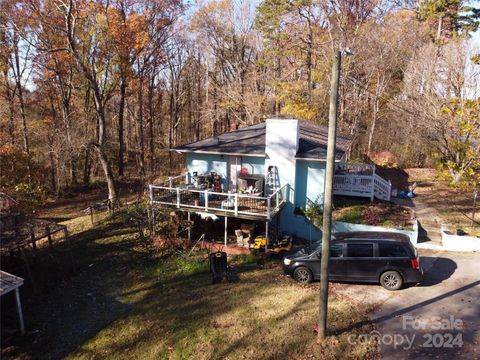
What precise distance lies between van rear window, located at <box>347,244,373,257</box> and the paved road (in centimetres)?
113

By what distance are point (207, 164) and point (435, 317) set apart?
39.9 feet

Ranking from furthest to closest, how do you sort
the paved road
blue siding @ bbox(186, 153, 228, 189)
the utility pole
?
blue siding @ bbox(186, 153, 228, 189), the paved road, the utility pole

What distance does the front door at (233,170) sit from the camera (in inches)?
682

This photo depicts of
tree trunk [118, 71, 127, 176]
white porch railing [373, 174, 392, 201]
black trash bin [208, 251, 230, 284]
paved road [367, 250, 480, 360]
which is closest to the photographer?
paved road [367, 250, 480, 360]

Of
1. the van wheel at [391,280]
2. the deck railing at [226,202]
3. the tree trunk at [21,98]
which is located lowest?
the van wheel at [391,280]

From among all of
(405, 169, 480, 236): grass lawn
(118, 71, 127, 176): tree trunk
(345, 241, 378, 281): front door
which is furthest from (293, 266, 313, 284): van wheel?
(118, 71, 127, 176): tree trunk

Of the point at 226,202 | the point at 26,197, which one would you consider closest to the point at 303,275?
the point at 226,202

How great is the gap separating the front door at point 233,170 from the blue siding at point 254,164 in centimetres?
26

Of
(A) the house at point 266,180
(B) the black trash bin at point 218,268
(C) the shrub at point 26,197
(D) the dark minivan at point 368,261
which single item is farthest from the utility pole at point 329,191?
(C) the shrub at point 26,197

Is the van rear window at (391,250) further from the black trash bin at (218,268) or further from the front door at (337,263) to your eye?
the black trash bin at (218,268)

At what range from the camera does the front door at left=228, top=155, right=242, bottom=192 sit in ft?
56.8

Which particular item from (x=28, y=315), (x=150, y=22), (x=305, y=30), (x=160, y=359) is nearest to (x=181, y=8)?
(x=150, y=22)

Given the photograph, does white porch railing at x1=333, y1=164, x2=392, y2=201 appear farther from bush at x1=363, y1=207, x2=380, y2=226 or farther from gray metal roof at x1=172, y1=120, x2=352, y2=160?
bush at x1=363, y1=207, x2=380, y2=226

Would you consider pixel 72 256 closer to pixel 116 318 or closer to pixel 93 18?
pixel 116 318
